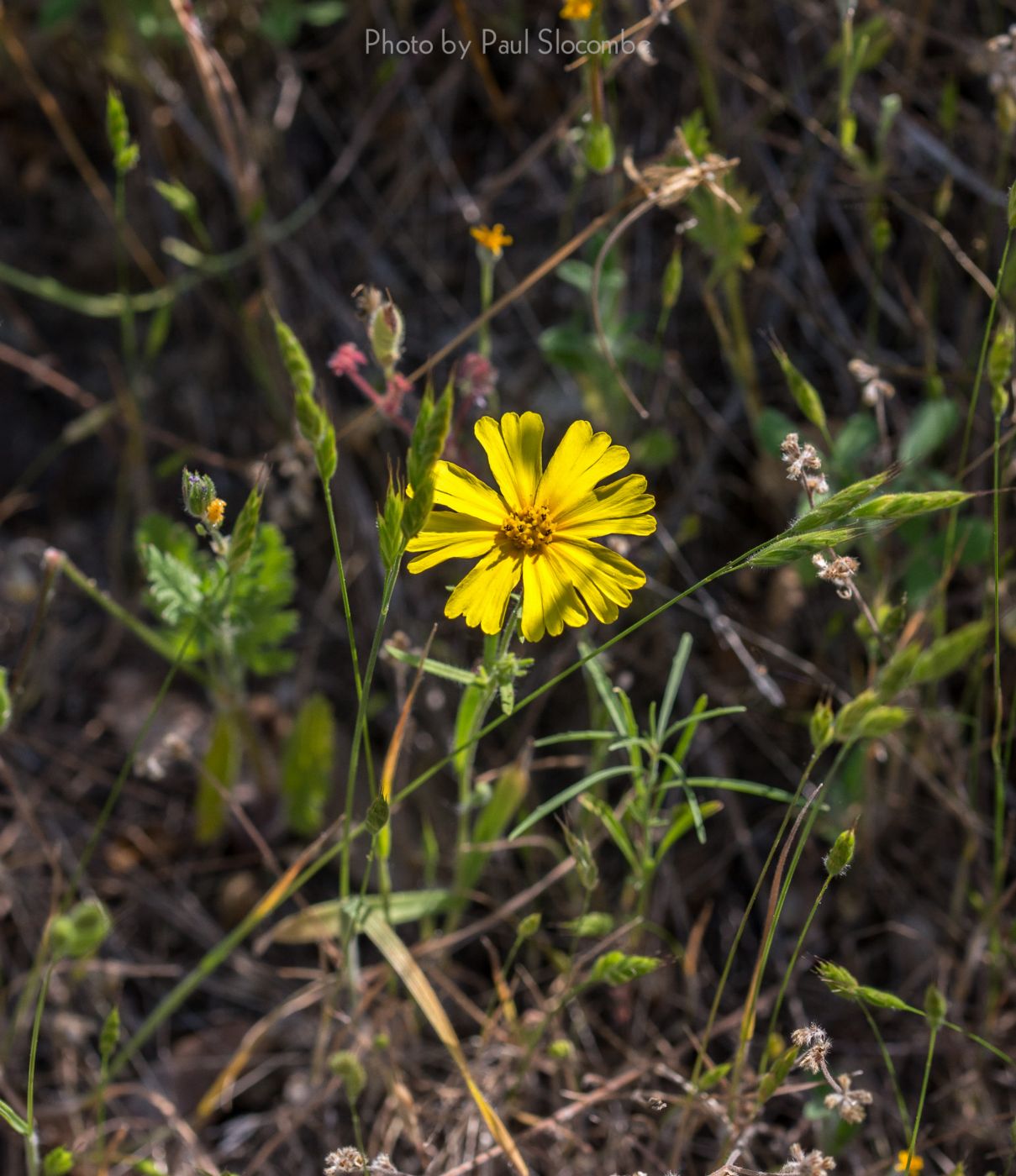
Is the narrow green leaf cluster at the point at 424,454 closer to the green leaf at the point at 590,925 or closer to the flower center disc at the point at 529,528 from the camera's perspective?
the flower center disc at the point at 529,528

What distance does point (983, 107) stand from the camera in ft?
9.99

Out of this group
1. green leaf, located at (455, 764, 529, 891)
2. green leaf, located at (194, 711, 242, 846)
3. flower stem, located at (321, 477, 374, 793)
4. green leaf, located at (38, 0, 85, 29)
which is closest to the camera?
flower stem, located at (321, 477, 374, 793)

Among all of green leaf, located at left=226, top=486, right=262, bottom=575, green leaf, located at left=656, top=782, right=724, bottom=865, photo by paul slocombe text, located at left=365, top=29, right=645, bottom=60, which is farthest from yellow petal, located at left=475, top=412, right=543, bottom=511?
photo by paul slocombe text, located at left=365, top=29, right=645, bottom=60

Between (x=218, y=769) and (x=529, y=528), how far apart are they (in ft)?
3.95

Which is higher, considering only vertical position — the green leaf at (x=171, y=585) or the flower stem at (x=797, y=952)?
the green leaf at (x=171, y=585)

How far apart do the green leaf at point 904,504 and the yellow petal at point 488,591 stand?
0.53m

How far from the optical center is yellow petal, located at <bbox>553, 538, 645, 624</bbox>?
1.67 metres

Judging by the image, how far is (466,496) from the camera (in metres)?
1.75

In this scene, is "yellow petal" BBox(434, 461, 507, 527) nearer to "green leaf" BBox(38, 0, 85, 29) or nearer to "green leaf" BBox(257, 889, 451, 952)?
"green leaf" BBox(257, 889, 451, 952)

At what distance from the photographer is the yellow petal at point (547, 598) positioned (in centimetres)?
160

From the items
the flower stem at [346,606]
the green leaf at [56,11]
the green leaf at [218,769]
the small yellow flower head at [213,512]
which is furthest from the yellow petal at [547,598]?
the green leaf at [56,11]

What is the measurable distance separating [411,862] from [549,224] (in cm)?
188

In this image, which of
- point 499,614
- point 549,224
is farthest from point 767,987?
point 549,224

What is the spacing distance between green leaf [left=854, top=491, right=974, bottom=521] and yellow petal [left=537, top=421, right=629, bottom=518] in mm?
407
